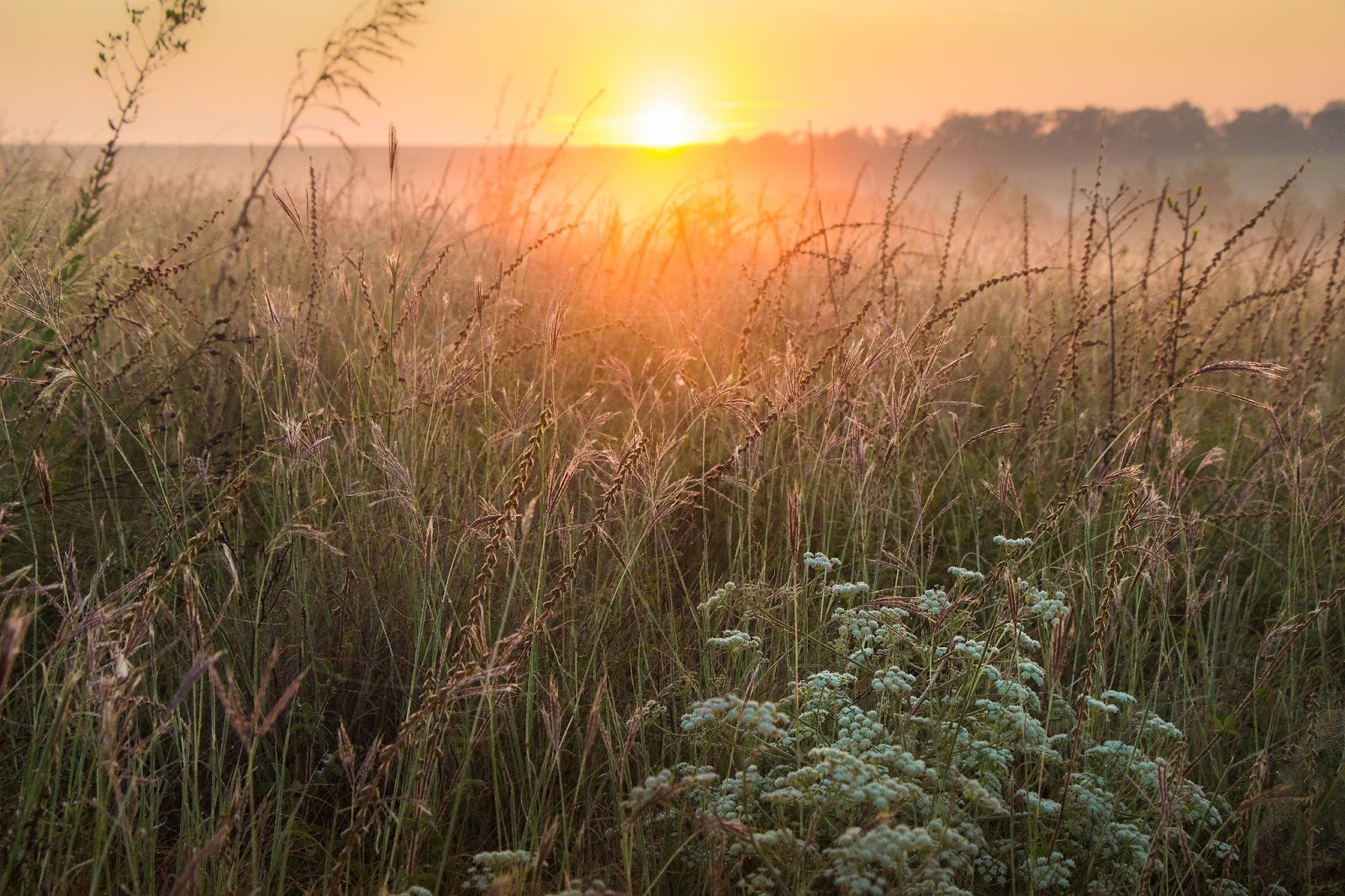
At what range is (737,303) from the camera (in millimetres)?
4211

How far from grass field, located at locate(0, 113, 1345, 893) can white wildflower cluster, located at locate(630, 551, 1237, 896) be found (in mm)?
14

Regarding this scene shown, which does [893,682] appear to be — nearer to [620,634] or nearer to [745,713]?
[745,713]

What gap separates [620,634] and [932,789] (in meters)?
0.82

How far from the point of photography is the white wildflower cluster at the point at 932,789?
135 centimetres

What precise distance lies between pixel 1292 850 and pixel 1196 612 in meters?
0.47

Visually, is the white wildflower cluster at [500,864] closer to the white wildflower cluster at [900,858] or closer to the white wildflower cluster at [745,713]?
the white wildflower cluster at [745,713]

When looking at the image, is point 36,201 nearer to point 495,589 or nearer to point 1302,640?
point 495,589

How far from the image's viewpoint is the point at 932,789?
5.40 ft

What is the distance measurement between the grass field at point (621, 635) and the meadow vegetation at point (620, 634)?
17mm

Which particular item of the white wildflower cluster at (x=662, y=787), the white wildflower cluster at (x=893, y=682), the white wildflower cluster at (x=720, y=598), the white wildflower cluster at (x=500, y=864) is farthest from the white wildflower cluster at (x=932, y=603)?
the white wildflower cluster at (x=500, y=864)

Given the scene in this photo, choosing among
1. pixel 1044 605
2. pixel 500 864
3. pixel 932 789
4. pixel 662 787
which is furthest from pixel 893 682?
pixel 500 864

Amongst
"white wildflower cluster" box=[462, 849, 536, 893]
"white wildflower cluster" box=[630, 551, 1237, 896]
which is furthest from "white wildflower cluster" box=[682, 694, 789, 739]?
"white wildflower cluster" box=[462, 849, 536, 893]

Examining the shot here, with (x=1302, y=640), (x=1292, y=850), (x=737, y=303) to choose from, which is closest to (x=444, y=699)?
(x=1292, y=850)

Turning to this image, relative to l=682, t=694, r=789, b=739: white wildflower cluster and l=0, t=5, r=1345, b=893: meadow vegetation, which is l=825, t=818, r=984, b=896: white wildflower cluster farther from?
l=682, t=694, r=789, b=739: white wildflower cluster
